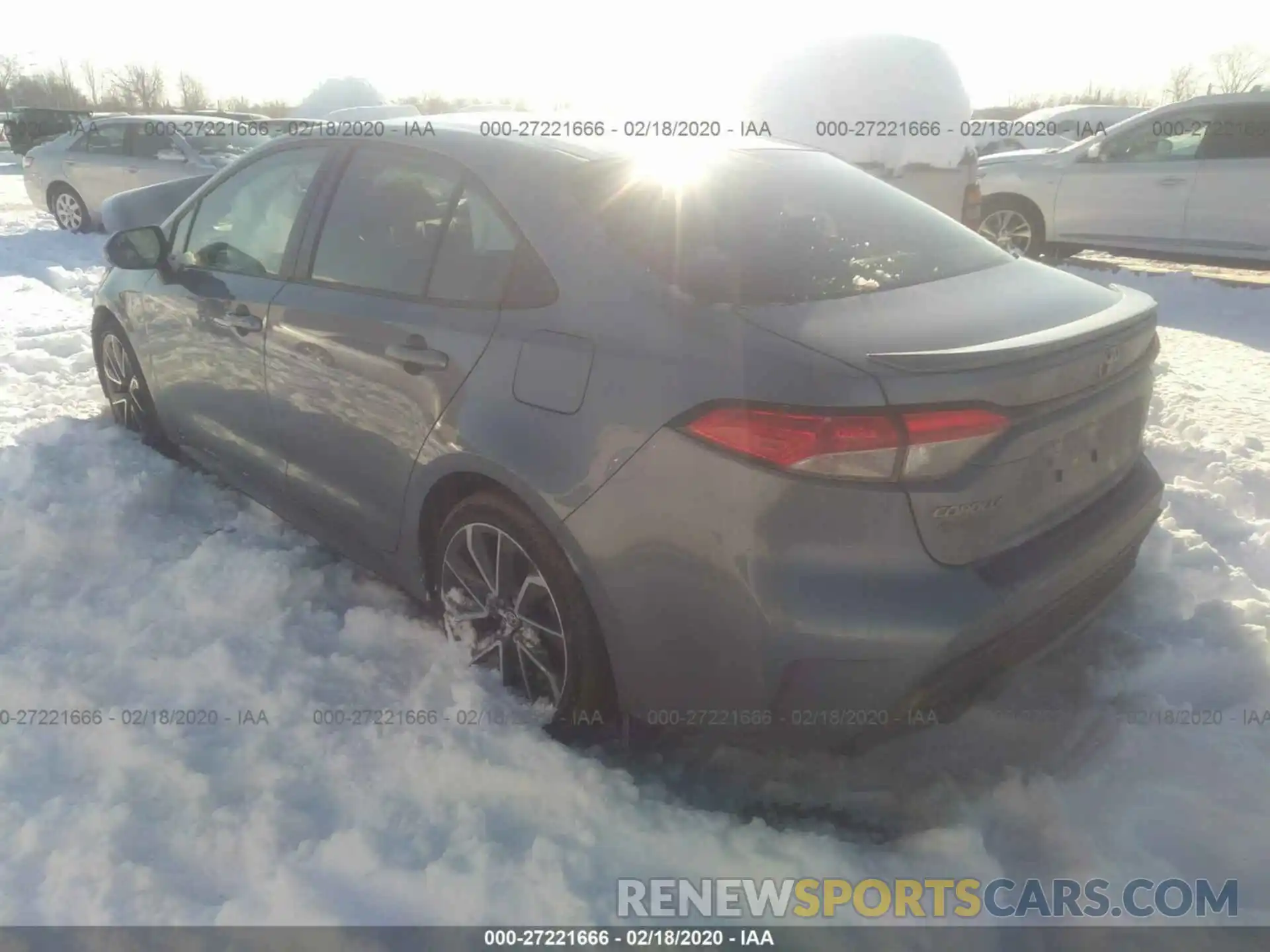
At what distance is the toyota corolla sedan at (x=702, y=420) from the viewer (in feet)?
6.34

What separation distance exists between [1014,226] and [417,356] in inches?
337

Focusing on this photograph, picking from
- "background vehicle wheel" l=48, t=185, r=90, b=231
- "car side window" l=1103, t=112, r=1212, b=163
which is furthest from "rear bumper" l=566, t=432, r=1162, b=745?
"background vehicle wheel" l=48, t=185, r=90, b=231

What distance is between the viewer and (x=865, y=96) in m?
7.99

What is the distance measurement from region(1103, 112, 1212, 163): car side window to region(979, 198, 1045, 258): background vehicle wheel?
851mm

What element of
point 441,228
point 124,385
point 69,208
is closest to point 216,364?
point 124,385

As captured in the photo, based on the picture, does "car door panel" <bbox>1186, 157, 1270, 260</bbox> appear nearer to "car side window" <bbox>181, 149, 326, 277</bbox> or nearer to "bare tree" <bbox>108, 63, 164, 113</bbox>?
"car side window" <bbox>181, 149, 326, 277</bbox>

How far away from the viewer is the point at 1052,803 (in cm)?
228

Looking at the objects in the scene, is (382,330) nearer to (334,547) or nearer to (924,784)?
(334,547)

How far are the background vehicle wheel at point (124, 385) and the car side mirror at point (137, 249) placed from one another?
1.90ft

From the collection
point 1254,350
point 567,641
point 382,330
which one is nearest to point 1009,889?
point 567,641

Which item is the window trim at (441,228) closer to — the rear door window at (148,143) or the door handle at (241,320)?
the door handle at (241,320)

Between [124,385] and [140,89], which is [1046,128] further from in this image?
[140,89]

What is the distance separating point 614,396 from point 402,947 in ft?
4.17

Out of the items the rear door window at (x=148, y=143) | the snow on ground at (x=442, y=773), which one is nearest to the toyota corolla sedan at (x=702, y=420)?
the snow on ground at (x=442, y=773)
